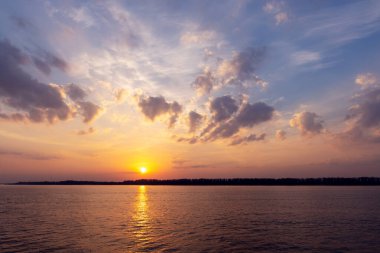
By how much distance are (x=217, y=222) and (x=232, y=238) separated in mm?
17109

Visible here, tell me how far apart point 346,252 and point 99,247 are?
28403 mm

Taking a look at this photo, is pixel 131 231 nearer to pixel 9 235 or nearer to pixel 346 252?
pixel 9 235

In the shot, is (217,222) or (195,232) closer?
(195,232)

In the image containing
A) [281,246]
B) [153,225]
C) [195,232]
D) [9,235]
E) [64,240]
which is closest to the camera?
[281,246]

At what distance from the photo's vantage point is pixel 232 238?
4700 centimetres

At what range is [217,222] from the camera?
2516 inches

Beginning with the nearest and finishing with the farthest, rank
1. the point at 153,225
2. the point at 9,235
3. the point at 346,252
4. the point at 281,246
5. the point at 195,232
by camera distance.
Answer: the point at 346,252 < the point at 281,246 < the point at 9,235 < the point at 195,232 < the point at 153,225

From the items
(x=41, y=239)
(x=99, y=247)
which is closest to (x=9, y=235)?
(x=41, y=239)

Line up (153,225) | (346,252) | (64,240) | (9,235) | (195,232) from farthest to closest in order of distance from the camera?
(153,225)
(195,232)
(9,235)
(64,240)
(346,252)

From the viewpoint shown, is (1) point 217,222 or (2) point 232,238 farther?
(1) point 217,222

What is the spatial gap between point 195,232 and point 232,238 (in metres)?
7.11

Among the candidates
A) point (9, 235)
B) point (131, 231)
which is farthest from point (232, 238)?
point (9, 235)

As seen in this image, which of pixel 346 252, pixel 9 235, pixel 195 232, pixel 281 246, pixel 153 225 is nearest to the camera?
pixel 346 252

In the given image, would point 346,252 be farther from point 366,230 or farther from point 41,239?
point 41,239
